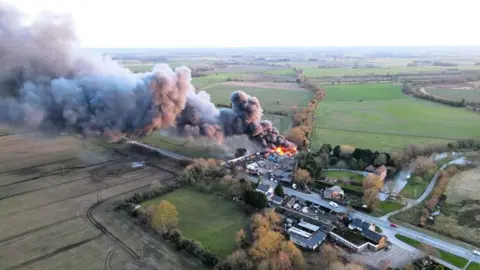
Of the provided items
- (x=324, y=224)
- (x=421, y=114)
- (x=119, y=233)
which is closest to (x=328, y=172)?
(x=324, y=224)

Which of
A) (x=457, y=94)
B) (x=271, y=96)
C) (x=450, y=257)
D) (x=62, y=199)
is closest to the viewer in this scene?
(x=450, y=257)

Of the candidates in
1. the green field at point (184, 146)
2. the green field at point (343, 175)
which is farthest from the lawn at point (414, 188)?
the green field at point (184, 146)

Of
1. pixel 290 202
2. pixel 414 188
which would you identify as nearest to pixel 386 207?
pixel 414 188

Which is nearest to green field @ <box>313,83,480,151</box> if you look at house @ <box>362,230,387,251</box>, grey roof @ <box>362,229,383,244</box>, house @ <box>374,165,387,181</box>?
house @ <box>374,165,387,181</box>

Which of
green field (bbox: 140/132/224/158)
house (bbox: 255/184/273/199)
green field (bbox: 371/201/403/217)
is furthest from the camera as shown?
green field (bbox: 140/132/224/158)

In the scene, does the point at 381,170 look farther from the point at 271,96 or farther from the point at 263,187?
the point at 271,96

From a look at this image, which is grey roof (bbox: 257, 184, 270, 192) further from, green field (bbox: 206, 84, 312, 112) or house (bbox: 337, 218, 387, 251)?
green field (bbox: 206, 84, 312, 112)

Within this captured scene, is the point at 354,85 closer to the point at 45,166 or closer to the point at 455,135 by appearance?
the point at 455,135
